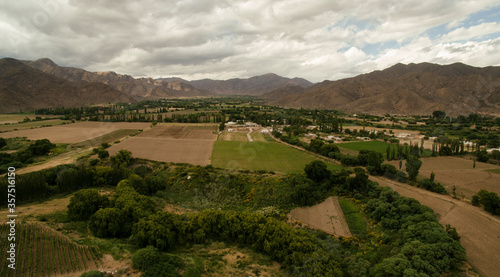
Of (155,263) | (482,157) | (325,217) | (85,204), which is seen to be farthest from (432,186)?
(85,204)

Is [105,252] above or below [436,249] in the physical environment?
below

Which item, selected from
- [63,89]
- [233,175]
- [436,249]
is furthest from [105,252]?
[63,89]

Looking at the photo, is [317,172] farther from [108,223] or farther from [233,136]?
[233,136]

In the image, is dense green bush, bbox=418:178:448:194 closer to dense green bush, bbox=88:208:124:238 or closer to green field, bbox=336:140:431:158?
green field, bbox=336:140:431:158

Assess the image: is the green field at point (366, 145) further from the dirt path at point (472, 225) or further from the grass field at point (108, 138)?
the grass field at point (108, 138)

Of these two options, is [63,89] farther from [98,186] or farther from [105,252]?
[105,252]
